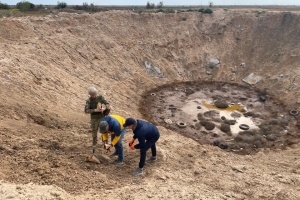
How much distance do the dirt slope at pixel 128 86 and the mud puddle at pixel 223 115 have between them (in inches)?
40.8

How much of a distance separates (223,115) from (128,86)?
22.1ft

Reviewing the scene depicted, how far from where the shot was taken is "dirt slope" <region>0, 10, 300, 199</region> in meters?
7.04

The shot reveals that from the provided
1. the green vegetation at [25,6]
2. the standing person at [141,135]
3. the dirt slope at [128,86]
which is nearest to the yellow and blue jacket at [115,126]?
the standing person at [141,135]

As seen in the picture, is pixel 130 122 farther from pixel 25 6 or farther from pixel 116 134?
pixel 25 6

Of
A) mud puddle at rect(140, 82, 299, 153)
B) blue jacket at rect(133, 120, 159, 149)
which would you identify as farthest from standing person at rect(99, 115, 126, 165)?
mud puddle at rect(140, 82, 299, 153)

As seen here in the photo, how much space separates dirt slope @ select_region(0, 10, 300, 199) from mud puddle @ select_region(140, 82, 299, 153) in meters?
1.04

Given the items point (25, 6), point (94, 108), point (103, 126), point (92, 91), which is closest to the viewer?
point (103, 126)

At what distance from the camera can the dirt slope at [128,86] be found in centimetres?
704

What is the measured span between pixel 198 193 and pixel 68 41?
1583 cm

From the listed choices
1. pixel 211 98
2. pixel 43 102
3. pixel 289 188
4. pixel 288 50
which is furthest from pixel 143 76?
pixel 289 188

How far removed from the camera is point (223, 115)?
18266 mm

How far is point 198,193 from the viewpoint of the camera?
7332 millimetres

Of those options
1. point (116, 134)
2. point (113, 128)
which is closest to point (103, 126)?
point (113, 128)

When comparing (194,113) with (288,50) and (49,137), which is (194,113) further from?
(288,50)
